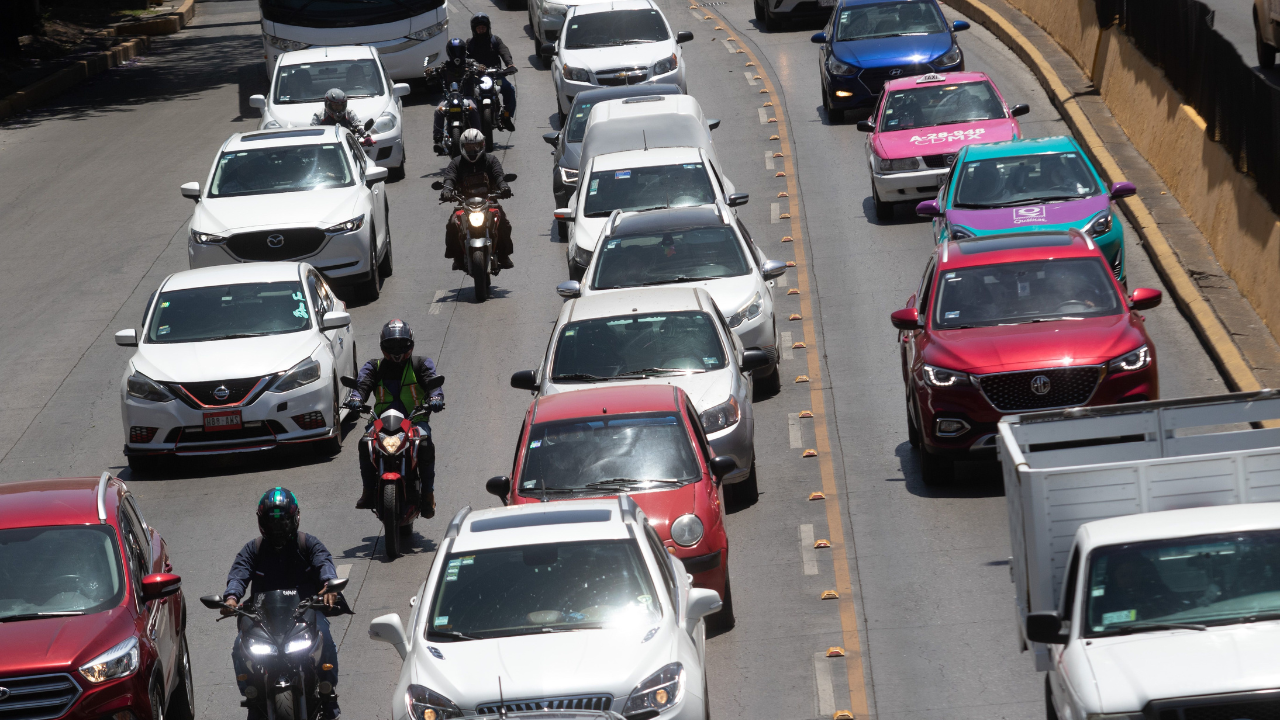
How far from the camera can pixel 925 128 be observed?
82.0 feet

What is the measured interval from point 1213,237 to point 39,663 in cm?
1531

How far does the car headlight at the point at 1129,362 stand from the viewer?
14.0 meters

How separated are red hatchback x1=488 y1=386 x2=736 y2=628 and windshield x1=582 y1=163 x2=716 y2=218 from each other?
8.84 m

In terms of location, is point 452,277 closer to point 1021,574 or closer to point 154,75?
point 1021,574

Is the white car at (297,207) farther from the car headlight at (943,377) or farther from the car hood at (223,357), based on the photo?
the car headlight at (943,377)

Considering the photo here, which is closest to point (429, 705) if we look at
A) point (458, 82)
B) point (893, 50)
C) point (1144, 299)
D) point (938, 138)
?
point (1144, 299)

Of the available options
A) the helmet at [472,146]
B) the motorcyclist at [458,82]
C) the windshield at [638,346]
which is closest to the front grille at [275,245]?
the helmet at [472,146]

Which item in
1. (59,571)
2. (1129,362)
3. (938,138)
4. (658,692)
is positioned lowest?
(938,138)

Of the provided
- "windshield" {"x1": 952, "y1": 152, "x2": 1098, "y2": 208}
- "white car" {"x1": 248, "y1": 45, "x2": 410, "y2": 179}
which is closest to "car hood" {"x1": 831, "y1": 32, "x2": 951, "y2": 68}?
"white car" {"x1": 248, "y1": 45, "x2": 410, "y2": 179}

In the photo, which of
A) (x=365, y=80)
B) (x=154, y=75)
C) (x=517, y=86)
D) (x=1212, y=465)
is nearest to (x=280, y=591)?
(x=1212, y=465)

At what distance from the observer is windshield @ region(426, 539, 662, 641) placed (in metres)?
9.43

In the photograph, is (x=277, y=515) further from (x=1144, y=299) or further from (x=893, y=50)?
(x=893, y=50)

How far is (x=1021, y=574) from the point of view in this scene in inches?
378

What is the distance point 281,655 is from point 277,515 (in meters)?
0.89
